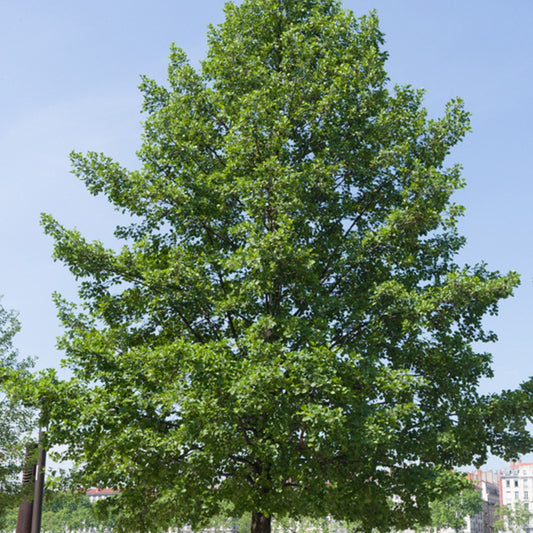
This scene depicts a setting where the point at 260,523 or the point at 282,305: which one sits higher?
the point at 282,305

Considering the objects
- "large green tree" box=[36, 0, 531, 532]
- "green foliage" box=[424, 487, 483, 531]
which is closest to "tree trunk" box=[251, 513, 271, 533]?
"large green tree" box=[36, 0, 531, 532]

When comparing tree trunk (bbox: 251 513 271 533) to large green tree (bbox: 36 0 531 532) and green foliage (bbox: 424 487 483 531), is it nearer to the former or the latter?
large green tree (bbox: 36 0 531 532)

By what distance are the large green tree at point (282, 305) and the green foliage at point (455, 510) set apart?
108 m

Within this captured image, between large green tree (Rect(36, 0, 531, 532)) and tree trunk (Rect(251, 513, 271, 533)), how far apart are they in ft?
0.16

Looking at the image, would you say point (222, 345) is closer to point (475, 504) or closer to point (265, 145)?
point (265, 145)

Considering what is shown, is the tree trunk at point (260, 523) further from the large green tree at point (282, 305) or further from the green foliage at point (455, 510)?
the green foliage at point (455, 510)

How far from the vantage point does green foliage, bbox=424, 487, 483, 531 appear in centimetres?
11550

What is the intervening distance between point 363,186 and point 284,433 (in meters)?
7.68

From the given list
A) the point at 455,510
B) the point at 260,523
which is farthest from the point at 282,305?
the point at 455,510

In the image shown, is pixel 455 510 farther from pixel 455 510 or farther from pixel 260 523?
pixel 260 523

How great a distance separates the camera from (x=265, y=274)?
1520cm

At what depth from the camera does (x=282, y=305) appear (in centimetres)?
1720

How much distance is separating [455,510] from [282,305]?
116 meters

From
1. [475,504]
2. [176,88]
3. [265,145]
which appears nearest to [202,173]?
[265,145]
